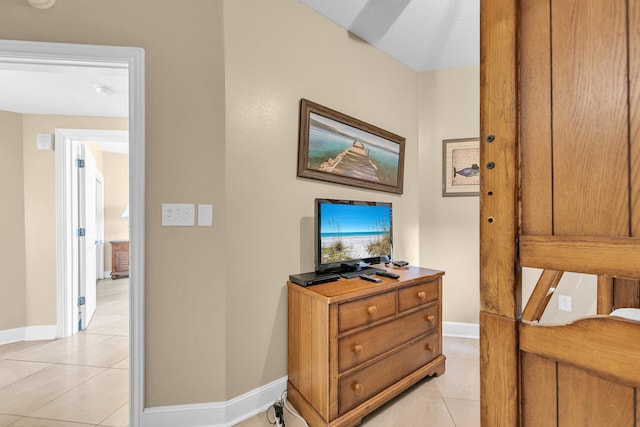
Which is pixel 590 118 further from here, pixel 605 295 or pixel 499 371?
pixel 605 295

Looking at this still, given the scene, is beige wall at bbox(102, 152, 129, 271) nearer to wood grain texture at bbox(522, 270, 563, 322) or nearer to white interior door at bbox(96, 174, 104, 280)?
white interior door at bbox(96, 174, 104, 280)

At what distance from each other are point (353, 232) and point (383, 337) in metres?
0.72

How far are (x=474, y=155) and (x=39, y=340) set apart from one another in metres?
4.74

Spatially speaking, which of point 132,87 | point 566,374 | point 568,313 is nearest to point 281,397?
point 566,374

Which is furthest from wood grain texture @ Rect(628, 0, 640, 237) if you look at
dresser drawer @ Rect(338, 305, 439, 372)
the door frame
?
the door frame

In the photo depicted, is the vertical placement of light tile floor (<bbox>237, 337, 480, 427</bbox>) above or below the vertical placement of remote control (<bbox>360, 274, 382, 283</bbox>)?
below

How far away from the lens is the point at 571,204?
1.88 ft

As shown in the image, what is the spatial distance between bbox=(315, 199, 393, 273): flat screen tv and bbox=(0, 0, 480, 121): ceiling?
4.66 feet

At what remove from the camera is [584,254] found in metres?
0.55

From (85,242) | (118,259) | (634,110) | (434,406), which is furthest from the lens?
(118,259)

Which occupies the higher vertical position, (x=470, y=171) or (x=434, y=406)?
(x=470, y=171)

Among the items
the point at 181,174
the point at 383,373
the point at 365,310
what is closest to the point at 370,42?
the point at 181,174

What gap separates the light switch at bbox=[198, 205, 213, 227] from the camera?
1684 mm

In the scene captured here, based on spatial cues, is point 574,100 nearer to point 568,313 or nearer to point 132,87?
point 132,87
